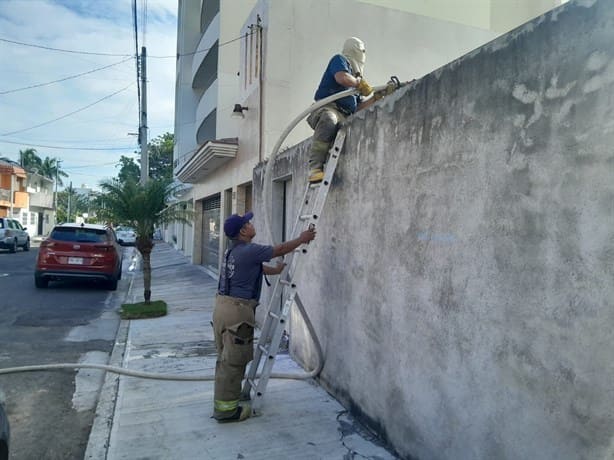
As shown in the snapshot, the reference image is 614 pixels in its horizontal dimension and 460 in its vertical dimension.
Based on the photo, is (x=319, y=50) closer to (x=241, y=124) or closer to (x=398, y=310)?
(x=241, y=124)

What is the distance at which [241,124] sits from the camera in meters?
11.6

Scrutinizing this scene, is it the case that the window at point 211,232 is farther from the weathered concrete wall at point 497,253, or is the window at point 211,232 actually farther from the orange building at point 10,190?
the orange building at point 10,190

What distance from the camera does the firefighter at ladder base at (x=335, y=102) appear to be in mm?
4227

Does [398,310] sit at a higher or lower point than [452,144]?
lower

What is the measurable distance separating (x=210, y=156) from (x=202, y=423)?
9647 mm

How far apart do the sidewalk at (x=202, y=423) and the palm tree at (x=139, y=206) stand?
4203mm

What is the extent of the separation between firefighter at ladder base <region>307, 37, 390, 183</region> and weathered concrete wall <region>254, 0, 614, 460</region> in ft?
1.69

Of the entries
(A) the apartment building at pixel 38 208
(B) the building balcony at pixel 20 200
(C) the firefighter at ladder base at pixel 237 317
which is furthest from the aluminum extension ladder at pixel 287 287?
(A) the apartment building at pixel 38 208

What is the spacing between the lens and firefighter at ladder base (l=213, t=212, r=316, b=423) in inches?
149

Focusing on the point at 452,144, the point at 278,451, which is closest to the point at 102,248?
the point at 278,451

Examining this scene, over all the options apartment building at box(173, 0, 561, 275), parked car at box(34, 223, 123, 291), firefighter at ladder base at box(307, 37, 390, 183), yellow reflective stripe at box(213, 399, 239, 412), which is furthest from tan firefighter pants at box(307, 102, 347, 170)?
parked car at box(34, 223, 123, 291)

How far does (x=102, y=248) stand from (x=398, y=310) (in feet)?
31.9

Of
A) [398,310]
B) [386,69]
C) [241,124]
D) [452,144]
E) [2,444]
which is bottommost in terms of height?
[2,444]

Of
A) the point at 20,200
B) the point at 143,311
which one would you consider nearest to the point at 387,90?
the point at 143,311
